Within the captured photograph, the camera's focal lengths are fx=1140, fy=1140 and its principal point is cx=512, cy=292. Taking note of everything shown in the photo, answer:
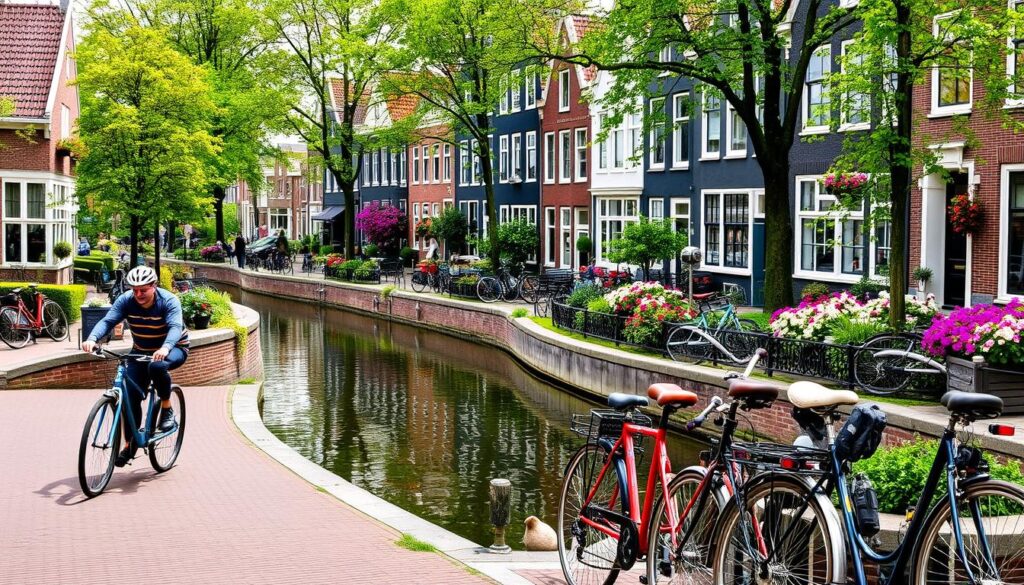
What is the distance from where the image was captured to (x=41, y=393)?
593 inches

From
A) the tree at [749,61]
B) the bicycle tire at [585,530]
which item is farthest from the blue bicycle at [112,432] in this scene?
the tree at [749,61]

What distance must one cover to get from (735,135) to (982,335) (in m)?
18.3

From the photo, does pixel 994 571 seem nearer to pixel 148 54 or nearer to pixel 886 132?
pixel 886 132

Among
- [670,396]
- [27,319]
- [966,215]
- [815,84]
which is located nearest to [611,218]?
[815,84]

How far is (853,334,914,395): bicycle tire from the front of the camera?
43.9 feet

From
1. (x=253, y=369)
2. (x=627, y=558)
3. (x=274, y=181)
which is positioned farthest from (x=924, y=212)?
(x=274, y=181)

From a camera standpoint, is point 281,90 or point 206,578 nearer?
point 206,578

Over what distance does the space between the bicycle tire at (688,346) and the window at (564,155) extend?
2317 cm

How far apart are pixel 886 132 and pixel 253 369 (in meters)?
11.5

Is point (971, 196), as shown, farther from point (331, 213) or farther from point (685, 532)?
point (331, 213)

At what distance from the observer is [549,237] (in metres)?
41.6

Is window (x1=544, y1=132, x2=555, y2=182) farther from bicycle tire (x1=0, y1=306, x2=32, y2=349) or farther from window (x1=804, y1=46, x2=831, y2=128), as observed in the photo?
bicycle tire (x1=0, y1=306, x2=32, y2=349)

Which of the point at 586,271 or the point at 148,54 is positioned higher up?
the point at 148,54

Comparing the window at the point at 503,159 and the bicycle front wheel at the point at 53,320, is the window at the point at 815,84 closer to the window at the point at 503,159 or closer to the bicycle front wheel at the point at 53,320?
the bicycle front wheel at the point at 53,320
